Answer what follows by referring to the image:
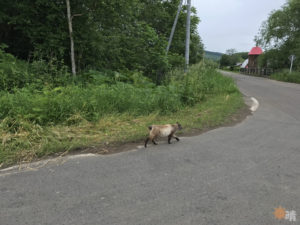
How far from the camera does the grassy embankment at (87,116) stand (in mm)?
3537

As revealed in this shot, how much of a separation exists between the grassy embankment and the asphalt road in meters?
0.56

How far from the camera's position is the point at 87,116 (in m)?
4.86

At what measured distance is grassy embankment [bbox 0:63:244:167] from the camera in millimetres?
3537

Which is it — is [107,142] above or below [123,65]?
below

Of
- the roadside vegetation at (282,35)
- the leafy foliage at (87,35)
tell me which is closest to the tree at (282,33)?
the roadside vegetation at (282,35)

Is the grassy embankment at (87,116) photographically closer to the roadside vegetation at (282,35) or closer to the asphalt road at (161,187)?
the asphalt road at (161,187)

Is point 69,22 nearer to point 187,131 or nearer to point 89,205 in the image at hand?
point 187,131

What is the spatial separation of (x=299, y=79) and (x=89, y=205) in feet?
79.7

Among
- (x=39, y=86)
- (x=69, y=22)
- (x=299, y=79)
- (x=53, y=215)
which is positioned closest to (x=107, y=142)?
(x=53, y=215)

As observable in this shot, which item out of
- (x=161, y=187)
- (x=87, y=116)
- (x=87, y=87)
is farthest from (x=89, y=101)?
(x=161, y=187)

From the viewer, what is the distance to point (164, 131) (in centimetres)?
381

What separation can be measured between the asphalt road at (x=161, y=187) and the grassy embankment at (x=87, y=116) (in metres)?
0.56

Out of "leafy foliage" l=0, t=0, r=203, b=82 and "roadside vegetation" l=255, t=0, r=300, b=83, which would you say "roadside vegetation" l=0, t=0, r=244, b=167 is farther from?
"roadside vegetation" l=255, t=0, r=300, b=83

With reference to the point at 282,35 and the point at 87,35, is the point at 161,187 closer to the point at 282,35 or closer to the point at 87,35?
the point at 87,35
